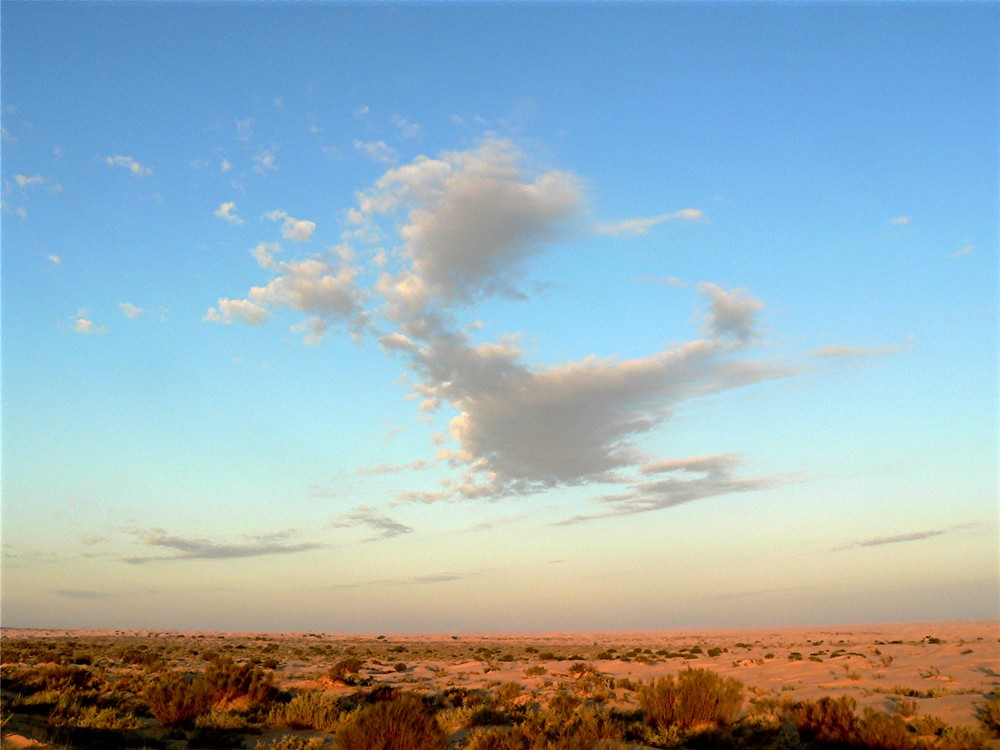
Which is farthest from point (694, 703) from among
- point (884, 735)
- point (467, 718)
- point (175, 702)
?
point (175, 702)

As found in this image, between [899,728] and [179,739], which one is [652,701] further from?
[179,739]

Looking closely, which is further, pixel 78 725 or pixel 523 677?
pixel 523 677

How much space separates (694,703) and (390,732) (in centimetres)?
716

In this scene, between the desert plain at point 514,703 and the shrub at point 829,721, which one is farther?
the shrub at point 829,721

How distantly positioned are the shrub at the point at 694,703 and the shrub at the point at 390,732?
218 inches

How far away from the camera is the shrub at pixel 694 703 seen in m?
13.0

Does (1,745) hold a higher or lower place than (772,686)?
higher

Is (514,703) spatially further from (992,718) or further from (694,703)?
(992,718)

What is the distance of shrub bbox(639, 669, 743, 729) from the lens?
12992 mm

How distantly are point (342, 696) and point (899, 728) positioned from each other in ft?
43.1

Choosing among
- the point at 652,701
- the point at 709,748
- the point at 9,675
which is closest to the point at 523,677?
the point at 652,701

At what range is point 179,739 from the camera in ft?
36.8

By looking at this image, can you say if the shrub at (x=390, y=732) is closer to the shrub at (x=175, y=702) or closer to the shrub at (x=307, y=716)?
the shrub at (x=307, y=716)

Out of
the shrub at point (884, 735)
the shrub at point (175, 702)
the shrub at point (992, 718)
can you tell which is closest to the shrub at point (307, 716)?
the shrub at point (175, 702)
